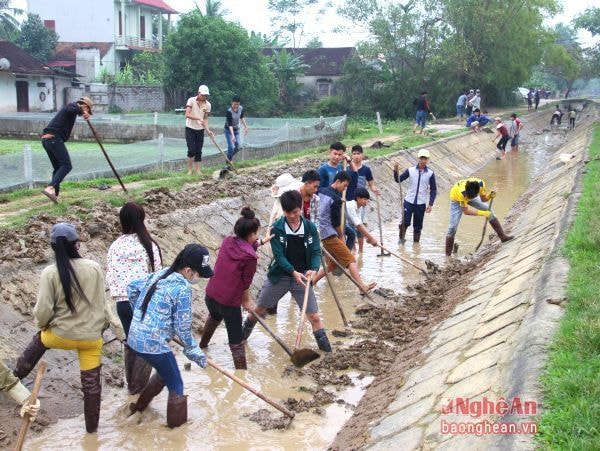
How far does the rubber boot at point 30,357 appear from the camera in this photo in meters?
5.66

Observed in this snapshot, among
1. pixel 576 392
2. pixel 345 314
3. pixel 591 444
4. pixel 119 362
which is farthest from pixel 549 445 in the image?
pixel 345 314

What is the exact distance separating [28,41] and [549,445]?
48918 mm

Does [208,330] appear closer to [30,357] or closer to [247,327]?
[247,327]

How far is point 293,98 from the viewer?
148ft

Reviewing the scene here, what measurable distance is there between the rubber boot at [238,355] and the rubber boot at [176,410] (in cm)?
118

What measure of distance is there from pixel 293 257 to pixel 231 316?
1.00 meters

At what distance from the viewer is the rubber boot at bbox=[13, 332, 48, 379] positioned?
5.66 meters

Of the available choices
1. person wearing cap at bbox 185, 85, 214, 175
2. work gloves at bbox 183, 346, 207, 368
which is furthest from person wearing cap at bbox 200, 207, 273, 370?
person wearing cap at bbox 185, 85, 214, 175

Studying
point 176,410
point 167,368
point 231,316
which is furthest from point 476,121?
point 167,368

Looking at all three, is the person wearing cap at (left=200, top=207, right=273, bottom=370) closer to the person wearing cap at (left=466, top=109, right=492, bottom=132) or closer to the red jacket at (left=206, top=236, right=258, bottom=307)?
the red jacket at (left=206, top=236, right=258, bottom=307)

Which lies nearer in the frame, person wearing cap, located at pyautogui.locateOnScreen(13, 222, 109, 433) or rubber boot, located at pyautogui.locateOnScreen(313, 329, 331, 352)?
person wearing cap, located at pyautogui.locateOnScreen(13, 222, 109, 433)

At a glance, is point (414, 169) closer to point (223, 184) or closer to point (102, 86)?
point (223, 184)

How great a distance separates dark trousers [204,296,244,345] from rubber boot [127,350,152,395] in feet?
2.79

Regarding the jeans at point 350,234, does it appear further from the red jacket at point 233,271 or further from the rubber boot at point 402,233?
the red jacket at point 233,271
